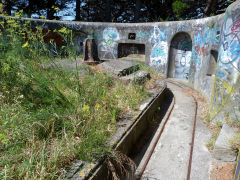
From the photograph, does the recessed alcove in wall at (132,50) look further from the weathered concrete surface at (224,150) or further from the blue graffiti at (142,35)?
the weathered concrete surface at (224,150)

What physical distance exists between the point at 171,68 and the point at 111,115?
281 inches

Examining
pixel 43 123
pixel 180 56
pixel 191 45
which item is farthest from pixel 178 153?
pixel 180 56

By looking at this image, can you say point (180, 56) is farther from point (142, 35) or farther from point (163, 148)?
point (163, 148)

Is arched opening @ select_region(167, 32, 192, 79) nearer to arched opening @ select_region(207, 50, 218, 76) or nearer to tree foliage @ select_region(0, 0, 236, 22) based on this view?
arched opening @ select_region(207, 50, 218, 76)

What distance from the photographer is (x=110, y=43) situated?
10766 millimetres

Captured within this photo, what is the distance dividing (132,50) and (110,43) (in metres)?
1.39

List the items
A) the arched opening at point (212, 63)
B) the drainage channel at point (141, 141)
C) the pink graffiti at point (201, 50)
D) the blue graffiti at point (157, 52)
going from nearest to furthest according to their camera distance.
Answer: the drainage channel at point (141, 141), the arched opening at point (212, 63), the pink graffiti at point (201, 50), the blue graffiti at point (157, 52)

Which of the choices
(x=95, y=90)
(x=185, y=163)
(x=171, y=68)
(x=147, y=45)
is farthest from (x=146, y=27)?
(x=185, y=163)

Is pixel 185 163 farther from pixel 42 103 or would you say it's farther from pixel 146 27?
pixel 146 27

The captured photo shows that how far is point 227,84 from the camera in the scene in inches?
159

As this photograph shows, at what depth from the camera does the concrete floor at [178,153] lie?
310cm

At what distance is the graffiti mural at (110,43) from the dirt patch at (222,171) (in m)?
8.71

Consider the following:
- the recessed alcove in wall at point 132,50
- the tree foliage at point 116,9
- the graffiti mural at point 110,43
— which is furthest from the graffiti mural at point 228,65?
the tree foliage at point 116,9

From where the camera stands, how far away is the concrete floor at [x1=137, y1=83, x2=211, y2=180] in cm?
310
